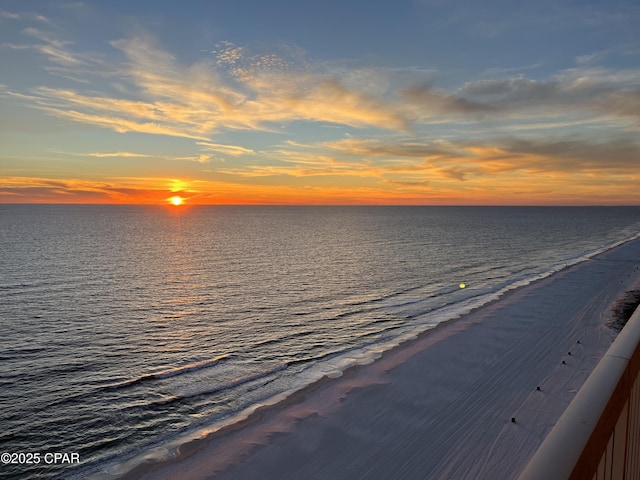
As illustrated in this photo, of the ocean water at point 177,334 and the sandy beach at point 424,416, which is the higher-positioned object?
the sandy beach at point 424,416

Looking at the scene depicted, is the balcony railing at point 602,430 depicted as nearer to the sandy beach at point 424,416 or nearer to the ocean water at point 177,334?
the sandy beach at point 424,416

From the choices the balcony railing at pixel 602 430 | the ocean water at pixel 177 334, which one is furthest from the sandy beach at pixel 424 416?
the balcony railing at pixel 602 430

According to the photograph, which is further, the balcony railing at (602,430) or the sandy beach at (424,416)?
the sandy beach at (424,416)

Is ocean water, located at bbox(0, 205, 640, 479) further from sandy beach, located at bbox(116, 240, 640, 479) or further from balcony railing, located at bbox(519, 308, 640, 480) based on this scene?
balcony railing, located at bbox(519, 308, 640, 480)

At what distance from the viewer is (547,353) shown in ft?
82.6

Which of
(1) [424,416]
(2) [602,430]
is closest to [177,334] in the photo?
(1) [424,416]

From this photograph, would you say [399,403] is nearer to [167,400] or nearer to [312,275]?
[167,400]

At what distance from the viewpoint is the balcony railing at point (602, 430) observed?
1.63 metres

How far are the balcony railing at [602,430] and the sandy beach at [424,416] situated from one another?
13346mm

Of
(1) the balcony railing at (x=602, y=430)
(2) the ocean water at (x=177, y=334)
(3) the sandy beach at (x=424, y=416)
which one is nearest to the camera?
(1) the balcony railing at (x=602, y=430)

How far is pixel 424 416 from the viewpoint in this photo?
17953mm

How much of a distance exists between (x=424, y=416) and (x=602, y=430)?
17.5 metres

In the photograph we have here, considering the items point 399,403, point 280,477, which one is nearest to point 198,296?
point 399,403

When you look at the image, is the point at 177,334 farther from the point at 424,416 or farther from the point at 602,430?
the point at 602,430
